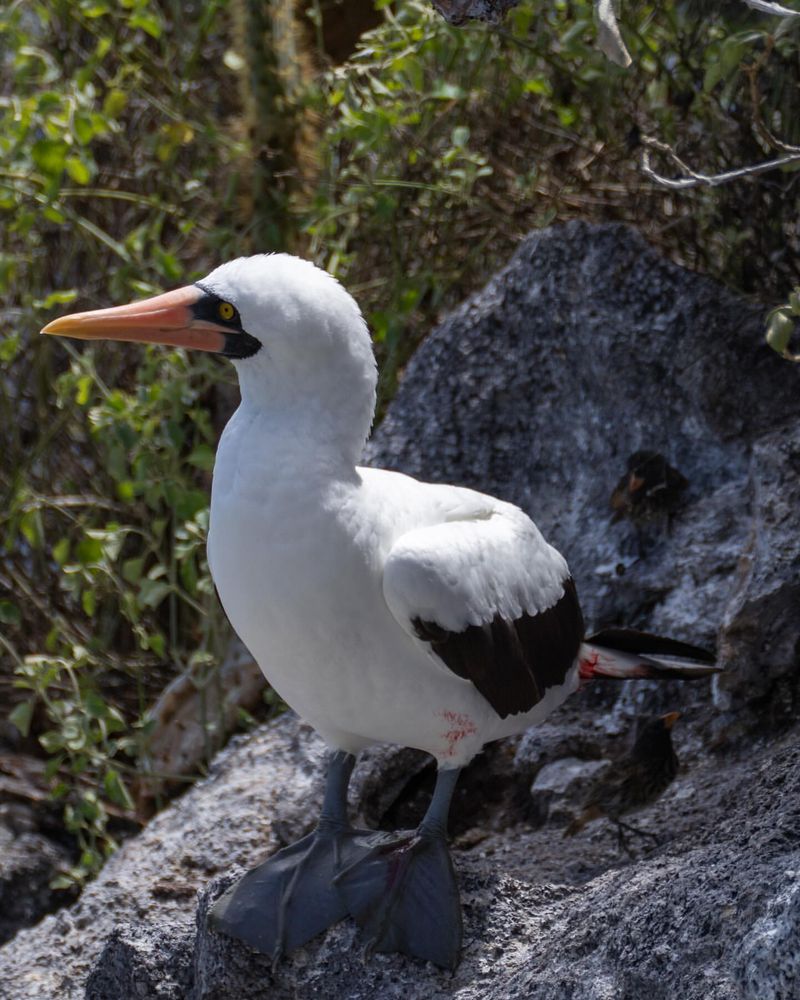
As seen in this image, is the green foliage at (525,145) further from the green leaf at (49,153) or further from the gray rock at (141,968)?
the gray rock at (141,968)

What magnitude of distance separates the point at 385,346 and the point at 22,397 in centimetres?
183

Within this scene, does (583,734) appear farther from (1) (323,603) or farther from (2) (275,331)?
(2) (275,331)

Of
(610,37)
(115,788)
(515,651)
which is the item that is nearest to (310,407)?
(515,651)

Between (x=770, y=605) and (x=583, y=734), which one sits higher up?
(x=770, y=605)

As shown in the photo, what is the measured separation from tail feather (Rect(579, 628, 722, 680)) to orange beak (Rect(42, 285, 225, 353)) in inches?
43.1

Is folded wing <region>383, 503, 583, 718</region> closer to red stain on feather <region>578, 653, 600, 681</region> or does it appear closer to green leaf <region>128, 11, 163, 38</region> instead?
red stain on feather <region>578, 653, 600, 681</region>

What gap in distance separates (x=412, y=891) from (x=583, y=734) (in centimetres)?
87

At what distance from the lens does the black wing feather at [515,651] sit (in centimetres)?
254

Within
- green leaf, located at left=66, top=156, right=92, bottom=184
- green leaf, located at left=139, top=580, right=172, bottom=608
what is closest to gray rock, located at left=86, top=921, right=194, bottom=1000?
green leaf, located at left=139, top=580, right=172, bottom=608

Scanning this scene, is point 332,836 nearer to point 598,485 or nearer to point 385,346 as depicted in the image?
point 598,485

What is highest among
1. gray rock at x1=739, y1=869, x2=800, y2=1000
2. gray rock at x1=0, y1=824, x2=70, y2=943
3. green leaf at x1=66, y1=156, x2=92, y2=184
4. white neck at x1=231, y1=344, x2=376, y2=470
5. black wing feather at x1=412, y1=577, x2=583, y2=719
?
white neck at x1=231, y1=344, x2=376, y2=470

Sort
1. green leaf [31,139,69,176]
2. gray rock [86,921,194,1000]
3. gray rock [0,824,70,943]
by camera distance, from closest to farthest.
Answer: gray rock [86,921,194,1000] → green leaf [31,139,69,176] → gray rock [0,824,70,943]

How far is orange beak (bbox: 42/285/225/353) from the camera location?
2.53 m

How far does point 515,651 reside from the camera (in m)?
2.68
